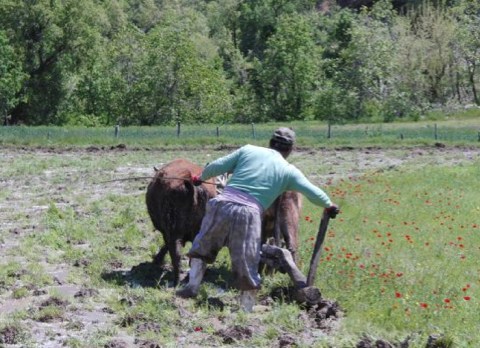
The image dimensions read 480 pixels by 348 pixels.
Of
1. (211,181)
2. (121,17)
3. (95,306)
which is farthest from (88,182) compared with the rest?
(121,17)

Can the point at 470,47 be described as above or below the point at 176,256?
above

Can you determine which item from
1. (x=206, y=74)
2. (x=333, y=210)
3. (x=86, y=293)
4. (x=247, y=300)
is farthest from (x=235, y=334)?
(x=206, y=74)

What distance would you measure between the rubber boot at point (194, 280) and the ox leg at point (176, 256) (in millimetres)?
1403

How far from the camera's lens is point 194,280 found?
8797 millimetres

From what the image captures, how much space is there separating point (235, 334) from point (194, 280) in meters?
1.20

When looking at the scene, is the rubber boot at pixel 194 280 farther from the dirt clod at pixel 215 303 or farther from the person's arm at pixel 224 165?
the person's arm at pixel 224 165

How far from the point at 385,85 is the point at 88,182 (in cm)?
3417

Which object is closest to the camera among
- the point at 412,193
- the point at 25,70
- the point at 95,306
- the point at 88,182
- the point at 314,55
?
the point at 95,306

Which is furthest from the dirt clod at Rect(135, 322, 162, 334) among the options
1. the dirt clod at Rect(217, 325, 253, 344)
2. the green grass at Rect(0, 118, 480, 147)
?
the green grass at Rect(0, 118, 480, 147)

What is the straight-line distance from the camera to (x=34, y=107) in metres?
52.8

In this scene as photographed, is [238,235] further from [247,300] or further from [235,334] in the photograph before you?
[235,334]

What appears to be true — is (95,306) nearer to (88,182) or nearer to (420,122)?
(88,182)

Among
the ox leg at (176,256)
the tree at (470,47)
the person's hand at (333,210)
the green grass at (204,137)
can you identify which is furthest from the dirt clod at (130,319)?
the tree at (470,47)

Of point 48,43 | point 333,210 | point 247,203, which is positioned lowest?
point 333,210
